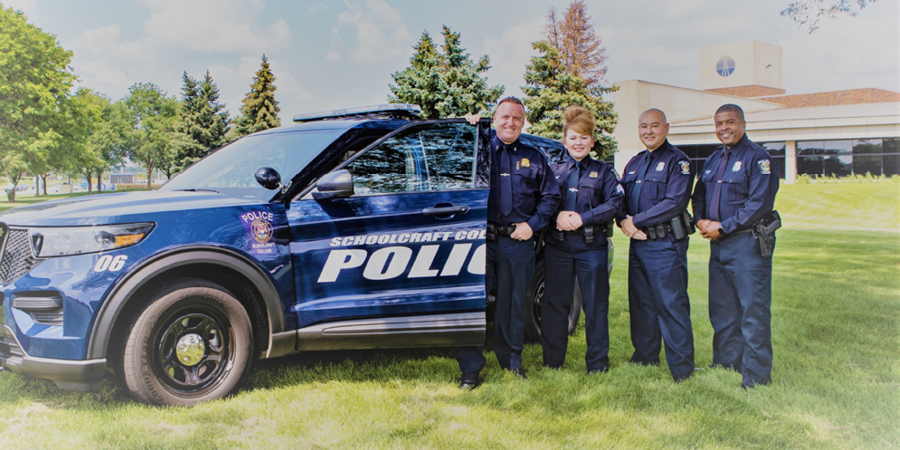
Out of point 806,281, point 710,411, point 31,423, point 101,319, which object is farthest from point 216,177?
point 806,281

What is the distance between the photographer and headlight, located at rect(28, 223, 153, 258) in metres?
2.73

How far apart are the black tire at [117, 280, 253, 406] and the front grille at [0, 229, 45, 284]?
61 cm

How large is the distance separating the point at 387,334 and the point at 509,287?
910 mm

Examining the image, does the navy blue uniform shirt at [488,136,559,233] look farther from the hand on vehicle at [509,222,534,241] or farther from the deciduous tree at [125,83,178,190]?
the deciduous tree at [125,83,178,190]

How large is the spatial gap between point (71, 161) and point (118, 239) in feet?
17.7

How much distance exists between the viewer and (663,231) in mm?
3643

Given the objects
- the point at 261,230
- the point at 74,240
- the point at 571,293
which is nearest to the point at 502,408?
the point at 571,293

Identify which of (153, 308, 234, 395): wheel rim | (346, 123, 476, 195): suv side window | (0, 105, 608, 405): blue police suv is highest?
(346, 123, 476, 195): suv side window

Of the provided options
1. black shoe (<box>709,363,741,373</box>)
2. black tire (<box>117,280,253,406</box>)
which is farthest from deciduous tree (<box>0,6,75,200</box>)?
black shoe (<box>709,363,741,373</box>)

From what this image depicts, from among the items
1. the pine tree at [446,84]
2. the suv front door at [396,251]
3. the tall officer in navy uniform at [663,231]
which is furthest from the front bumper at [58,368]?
the pine tree at [446,84]

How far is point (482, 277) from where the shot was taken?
11.4 feet

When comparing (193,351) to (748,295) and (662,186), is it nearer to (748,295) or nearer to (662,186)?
(662,186)

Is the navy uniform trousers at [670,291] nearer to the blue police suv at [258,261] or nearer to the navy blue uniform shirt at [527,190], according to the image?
the navy blue uniform shirt at [527,190]

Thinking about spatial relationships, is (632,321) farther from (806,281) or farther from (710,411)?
(806,281)
